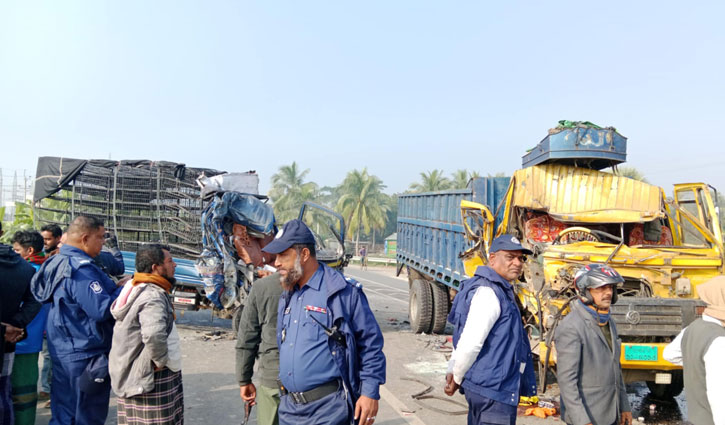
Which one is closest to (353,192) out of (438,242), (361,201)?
(361,201)

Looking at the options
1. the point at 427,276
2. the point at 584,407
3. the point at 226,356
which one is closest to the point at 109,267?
the point at 226,356

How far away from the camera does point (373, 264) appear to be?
3550 cm

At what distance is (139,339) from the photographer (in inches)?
134

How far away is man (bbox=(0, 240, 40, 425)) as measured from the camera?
3.92m

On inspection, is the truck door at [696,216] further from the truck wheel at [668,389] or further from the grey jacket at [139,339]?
the grey jacket at [139,339]

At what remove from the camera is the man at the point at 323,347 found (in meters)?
2.71

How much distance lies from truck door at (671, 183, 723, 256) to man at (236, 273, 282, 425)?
17.0ft

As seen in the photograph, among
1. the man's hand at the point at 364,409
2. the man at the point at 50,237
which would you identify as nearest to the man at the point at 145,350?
the man's hand at the point at 364,409

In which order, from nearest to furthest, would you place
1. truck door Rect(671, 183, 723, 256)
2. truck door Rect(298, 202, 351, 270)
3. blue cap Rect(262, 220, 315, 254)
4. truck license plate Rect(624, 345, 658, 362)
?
blue cap Rect(262, 220, 315, 254)
truck license plate Rect(624, 345, 658, 362)
truck door Rect(671, 183, 723, 256)
truck door Rect(298, 202, 351, 270)

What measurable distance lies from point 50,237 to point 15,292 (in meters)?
1.76

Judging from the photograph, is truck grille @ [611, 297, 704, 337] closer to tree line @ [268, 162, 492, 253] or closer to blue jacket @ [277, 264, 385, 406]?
blue jacket @ [277, 264, 385, 406]

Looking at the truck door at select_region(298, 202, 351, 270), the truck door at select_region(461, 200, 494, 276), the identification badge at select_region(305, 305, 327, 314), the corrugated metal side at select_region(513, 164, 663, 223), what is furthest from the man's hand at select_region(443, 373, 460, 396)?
the truck door at select_region(298, 202, 351, 270)

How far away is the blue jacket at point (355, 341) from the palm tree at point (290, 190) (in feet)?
119

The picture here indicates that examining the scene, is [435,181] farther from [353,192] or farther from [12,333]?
[12,333]
